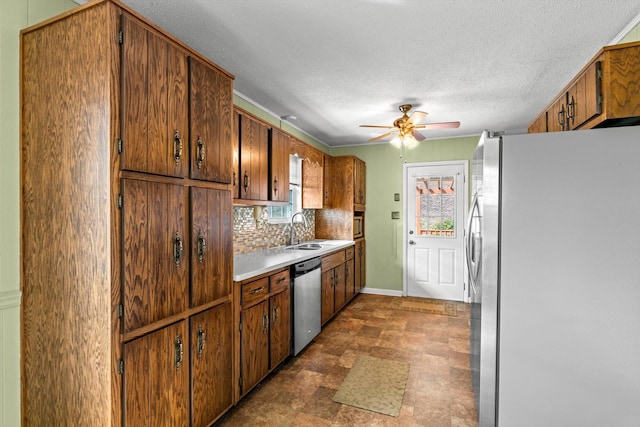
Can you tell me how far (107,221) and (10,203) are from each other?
60 cm

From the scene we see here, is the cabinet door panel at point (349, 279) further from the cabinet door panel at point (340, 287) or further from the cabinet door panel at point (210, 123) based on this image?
the cabinet door panel at point (210, 123)

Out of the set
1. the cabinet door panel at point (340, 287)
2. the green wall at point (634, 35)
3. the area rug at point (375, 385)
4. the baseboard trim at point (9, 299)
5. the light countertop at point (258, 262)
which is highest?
the green wall at point (634, 35)

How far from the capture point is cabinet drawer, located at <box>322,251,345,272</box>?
3.71 meters

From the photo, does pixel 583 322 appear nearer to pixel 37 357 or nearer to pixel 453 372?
pixel 453 372

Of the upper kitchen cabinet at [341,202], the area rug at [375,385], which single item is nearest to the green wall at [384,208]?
the upper kitchen cabinet at [341,202]

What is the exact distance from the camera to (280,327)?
2773 millimetres

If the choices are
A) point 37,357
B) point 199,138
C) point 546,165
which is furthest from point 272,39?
point 37,357

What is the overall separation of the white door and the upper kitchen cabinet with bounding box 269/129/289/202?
8.13 feet

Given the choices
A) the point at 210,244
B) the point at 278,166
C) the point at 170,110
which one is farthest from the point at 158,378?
the point at 278,166

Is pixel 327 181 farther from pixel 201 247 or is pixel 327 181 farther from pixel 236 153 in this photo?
pixel 201 247

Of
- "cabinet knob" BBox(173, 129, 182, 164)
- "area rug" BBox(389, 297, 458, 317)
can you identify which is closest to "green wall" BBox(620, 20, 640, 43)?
"cabinet knob" BBox(173, 129, 182, 164)

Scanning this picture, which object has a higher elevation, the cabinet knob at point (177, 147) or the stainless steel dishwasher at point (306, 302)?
the cabinet knob at point (177, 147)

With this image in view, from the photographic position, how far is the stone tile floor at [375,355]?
2180 mm

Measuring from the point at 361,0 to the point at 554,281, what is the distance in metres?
1.83
